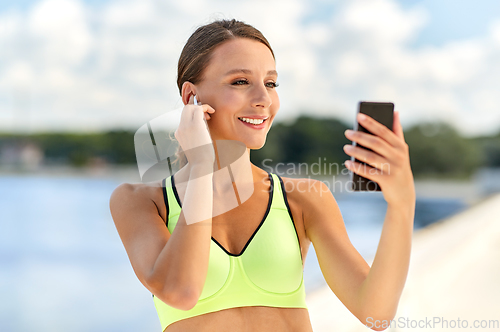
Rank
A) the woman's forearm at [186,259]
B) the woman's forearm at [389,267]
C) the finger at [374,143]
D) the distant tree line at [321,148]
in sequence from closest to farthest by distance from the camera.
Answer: the finger at [374,143], the woman's forearm at [389,267], the woman's forearm at [186,259], the distant tree line at [321,148]

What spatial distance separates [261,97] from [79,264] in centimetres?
1199

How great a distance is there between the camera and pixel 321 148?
27.2 metres

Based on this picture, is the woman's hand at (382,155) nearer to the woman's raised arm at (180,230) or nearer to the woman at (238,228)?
the woman at (238,228)

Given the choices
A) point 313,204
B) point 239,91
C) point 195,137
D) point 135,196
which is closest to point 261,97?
point 239,91

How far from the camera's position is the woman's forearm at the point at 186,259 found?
1062mm

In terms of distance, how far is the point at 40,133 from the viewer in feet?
107

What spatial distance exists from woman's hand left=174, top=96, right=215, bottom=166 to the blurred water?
24.6 inches

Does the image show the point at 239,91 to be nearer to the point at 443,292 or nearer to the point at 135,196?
the point at 135,196

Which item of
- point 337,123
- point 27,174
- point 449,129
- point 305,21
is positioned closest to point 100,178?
point 27,174

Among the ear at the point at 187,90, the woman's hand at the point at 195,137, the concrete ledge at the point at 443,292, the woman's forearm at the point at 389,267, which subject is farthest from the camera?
the concrete ledge at the point at 443,292

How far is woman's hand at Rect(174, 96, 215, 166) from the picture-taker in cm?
120

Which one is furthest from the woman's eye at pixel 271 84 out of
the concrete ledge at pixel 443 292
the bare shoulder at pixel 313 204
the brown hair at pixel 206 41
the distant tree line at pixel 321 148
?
the distant tree line at pixel 321 148

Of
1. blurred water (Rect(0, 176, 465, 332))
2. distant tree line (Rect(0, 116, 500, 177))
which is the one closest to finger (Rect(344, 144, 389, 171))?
blurred water (Rect(0, 176, 465, 332))

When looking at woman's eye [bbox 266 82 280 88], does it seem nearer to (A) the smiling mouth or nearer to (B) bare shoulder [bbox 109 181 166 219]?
(A) the smiling mouth
